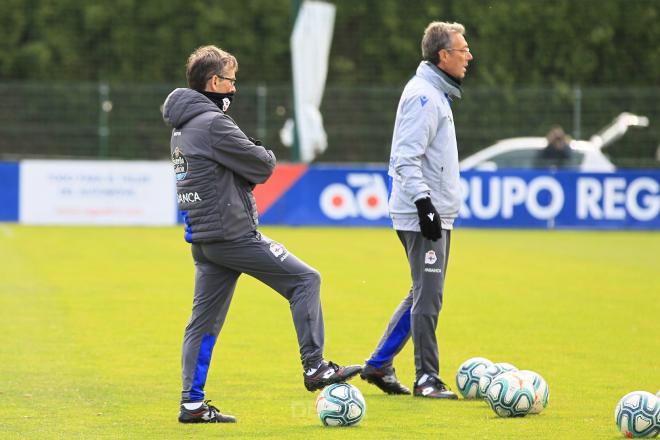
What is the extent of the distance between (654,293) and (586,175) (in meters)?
10.0

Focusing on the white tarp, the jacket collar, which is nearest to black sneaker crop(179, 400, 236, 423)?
the jacket collar

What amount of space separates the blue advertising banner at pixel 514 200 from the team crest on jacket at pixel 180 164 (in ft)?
56.3

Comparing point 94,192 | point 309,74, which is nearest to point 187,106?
point 94,192

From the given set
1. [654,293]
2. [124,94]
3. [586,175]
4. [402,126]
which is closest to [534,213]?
[586,175]

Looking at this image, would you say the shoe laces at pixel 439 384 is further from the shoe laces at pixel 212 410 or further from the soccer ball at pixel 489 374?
the shoe laces at pixel 212 410

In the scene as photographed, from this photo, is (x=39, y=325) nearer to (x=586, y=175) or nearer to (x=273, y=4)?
(x=586, y=175)

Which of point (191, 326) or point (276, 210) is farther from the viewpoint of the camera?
point (276, 210)

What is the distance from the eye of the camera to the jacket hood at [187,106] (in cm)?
761

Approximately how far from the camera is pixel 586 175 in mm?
24969

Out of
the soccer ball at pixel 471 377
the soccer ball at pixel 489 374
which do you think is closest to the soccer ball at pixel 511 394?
the soccer ball at pixel 489 374

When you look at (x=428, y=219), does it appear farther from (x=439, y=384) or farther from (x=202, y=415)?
(x=202, y=415)

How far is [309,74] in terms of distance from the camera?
26.5m

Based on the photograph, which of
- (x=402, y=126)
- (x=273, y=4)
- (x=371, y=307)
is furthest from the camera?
(x=273, y=4)

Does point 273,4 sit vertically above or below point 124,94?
above
